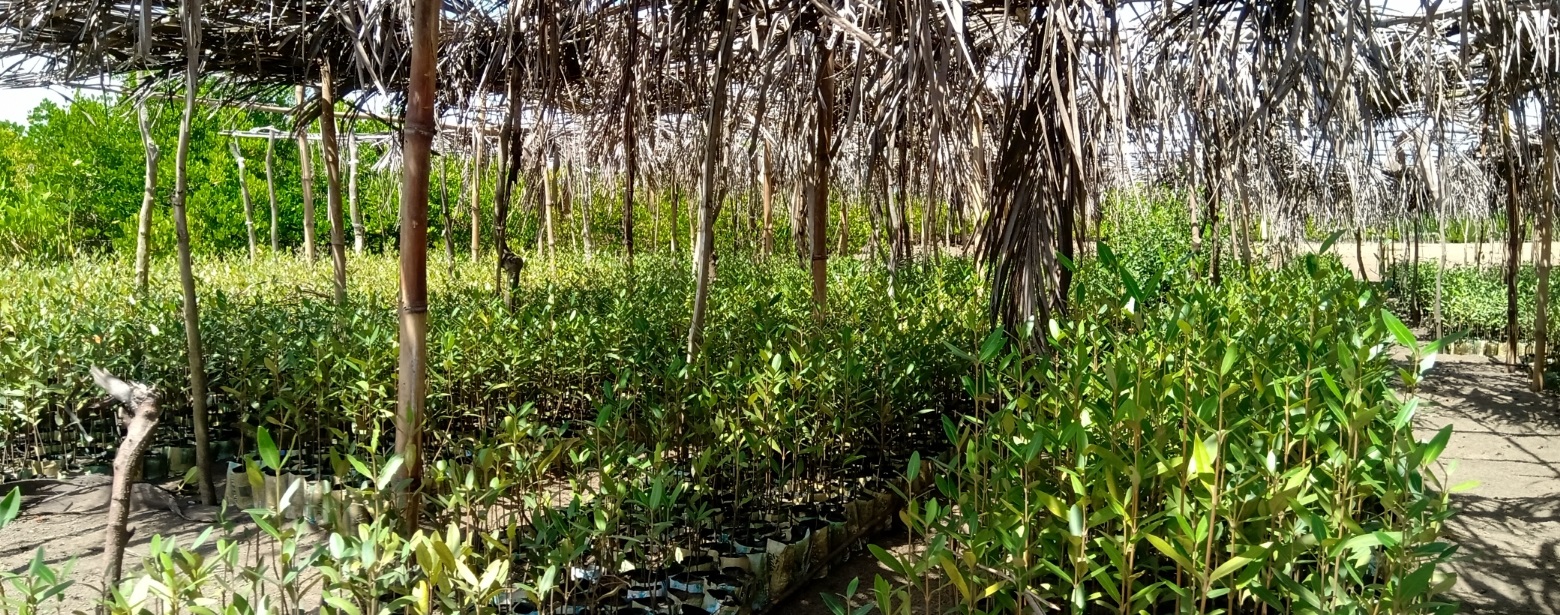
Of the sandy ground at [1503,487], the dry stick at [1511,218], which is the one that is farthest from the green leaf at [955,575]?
the dry stick at [1511,218]

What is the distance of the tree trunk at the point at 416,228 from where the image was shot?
1934 mm

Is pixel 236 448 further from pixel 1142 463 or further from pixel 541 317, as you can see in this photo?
pixel 1142 463

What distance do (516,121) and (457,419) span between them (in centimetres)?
156

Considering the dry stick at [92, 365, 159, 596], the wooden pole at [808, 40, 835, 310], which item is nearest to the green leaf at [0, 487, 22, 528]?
the dry stick at [92, 365, 159, 596]

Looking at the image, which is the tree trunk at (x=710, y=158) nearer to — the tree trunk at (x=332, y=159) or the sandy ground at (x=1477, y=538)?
the sandy ground at (x=1477, y=538)

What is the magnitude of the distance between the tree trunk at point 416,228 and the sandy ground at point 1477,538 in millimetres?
389

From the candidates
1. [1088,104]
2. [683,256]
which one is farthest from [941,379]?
[683,256]

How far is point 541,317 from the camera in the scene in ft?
13.2

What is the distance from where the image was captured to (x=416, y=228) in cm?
200

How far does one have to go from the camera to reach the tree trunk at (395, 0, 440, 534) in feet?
6.34

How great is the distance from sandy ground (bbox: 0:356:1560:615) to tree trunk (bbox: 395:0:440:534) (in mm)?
389

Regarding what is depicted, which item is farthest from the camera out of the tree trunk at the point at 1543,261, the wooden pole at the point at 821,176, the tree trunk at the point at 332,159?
the tree trunk at the point at 1543,261

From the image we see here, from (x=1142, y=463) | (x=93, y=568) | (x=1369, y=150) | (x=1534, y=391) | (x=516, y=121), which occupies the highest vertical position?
(x=516, y=121)

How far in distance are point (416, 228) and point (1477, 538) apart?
374 cm
